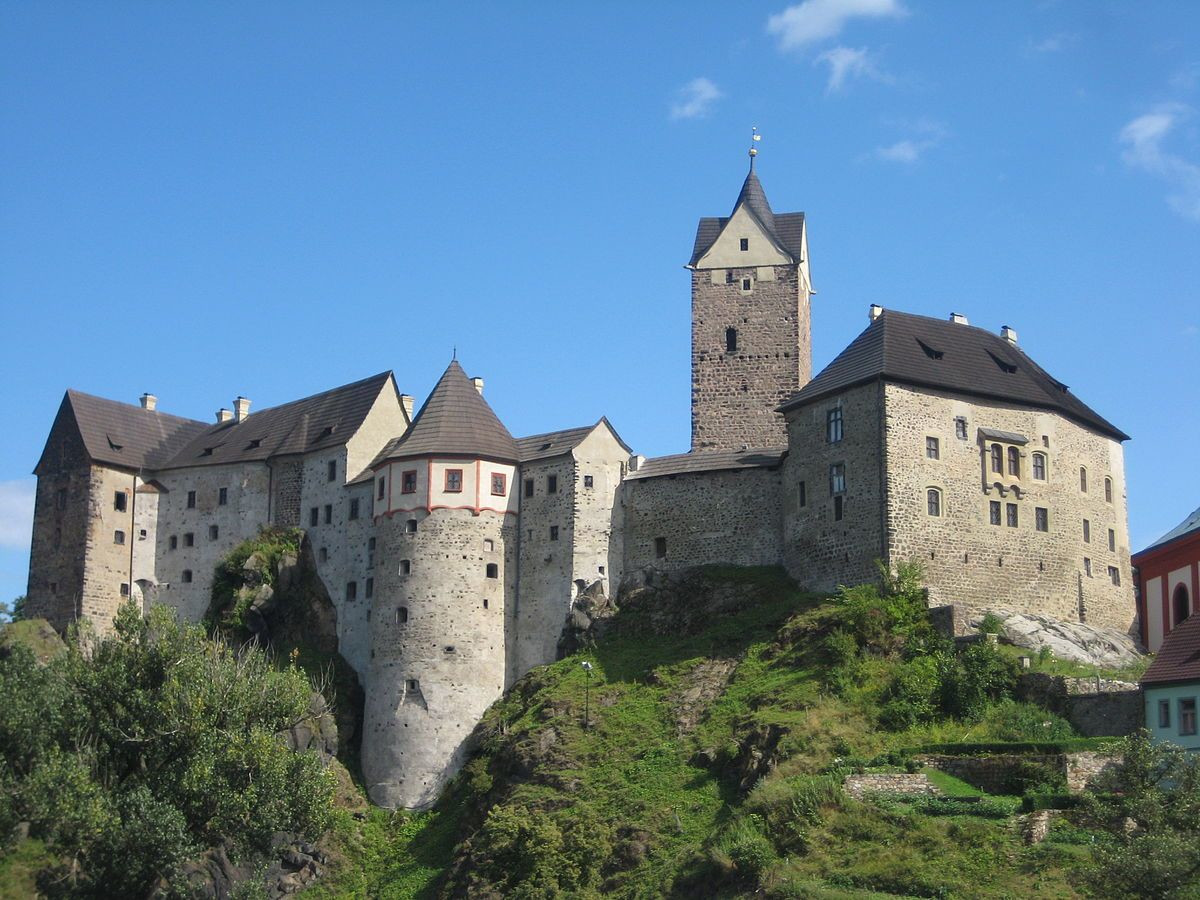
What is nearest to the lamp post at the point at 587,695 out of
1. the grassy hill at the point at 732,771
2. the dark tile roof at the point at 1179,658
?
the grassy hill at the point at 732,771

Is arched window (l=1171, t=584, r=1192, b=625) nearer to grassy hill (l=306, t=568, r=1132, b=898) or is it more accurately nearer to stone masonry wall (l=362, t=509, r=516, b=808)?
grassy hill (l=306, t=568, r=1132, b=898)

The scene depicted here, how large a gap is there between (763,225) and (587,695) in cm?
2640

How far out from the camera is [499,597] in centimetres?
7325

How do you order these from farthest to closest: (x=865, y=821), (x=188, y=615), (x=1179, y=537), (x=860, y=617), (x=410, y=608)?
(x=188, y=615)
(x=410, y=608)
(x=1179, y=537)
(x=860, y=617)
(x=865, y=821)

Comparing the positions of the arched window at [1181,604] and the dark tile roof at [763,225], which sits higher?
the dark tile roof at [763,225]

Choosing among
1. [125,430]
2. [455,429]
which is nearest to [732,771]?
[455,429]

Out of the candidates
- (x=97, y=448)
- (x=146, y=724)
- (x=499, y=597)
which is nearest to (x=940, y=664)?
(x=499, y=597)

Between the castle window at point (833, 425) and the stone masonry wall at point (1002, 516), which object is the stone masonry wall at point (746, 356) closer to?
the castle window at point (833, 425)

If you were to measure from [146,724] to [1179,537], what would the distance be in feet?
125

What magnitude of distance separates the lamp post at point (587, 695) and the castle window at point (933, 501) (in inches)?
542

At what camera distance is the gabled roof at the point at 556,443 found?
2936 inches

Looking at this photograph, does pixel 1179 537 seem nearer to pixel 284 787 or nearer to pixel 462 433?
pixel 462 433

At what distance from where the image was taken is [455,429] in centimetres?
7544

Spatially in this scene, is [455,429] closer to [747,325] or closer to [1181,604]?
[747,325]
